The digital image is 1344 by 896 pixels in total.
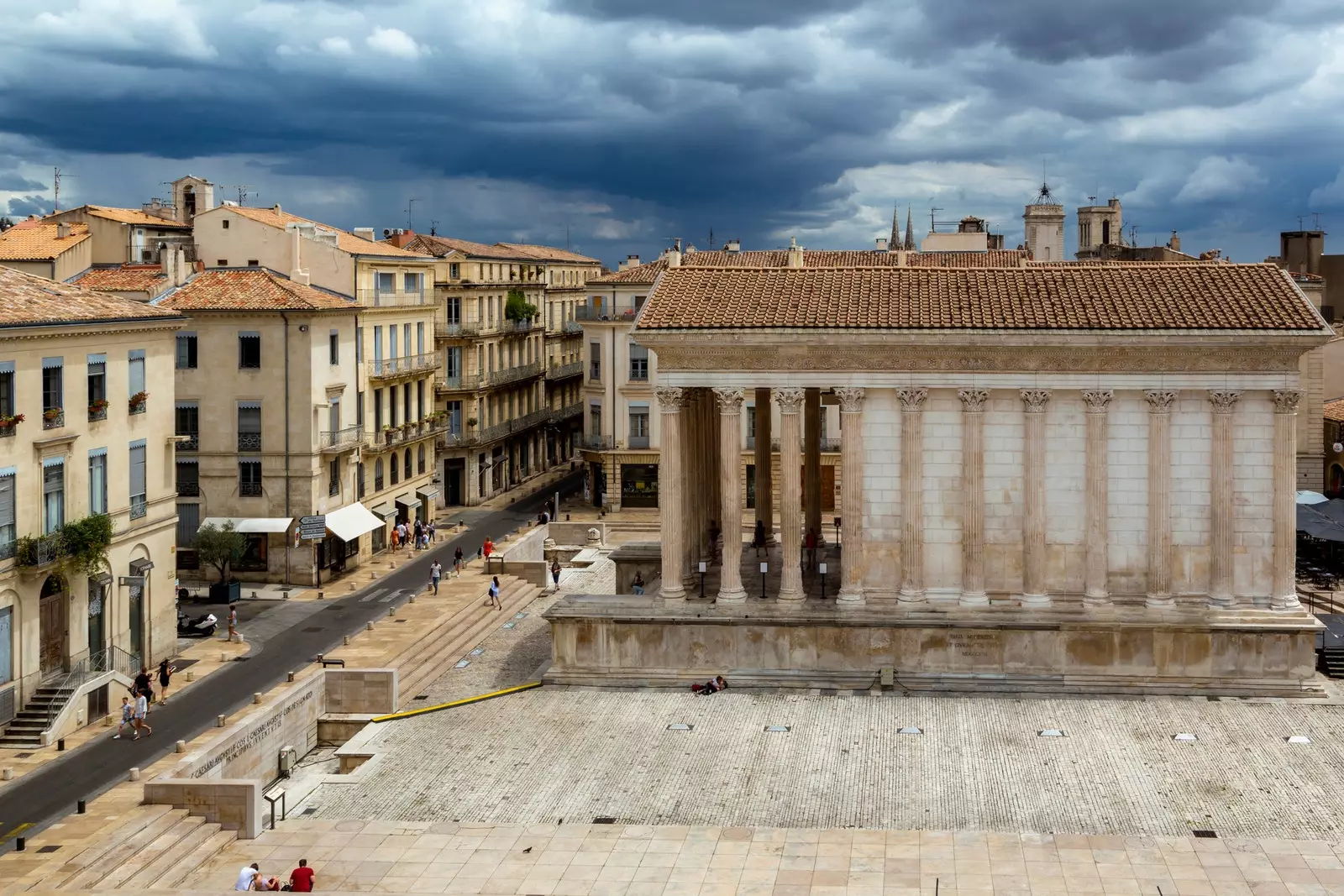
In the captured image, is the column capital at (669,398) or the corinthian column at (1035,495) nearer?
the corinthian column at (1035,495)

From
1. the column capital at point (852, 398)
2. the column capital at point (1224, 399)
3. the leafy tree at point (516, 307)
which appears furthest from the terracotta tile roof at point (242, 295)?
the column capital at point (1224, 399)

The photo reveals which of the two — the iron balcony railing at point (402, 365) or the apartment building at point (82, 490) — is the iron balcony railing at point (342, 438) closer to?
the iron balcony railing at point (402, 365)

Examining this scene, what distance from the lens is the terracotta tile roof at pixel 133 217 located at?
70.5 metres

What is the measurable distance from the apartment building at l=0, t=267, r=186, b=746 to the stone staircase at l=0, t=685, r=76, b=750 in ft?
0.53

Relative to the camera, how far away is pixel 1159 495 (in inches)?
1695

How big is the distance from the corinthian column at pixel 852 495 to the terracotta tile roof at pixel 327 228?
105 ft

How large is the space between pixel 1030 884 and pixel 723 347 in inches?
781

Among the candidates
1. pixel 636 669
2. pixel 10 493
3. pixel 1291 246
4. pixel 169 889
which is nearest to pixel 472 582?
pixel 636 669

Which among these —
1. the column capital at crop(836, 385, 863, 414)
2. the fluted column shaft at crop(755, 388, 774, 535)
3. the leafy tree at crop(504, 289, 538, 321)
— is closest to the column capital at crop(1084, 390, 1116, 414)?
the column capital at crop(836, 385, 863, 414)

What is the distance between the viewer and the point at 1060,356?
43.1m

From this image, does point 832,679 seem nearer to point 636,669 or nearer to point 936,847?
point 636,669

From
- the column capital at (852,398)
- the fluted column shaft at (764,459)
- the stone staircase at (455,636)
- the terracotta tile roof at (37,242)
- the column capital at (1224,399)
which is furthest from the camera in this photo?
the terracotta tile roof at (37,242)

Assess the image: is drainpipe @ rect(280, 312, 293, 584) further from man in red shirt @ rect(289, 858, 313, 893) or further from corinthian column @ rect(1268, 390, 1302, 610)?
corinthian column @ rect(1268, 390, 1302, 610)

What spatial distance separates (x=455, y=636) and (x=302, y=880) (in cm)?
2349
